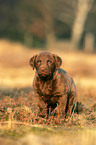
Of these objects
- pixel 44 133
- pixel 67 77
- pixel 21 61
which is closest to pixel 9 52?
pixel 21 61

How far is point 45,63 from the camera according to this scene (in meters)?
4.74

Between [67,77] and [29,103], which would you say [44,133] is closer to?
[67,77]

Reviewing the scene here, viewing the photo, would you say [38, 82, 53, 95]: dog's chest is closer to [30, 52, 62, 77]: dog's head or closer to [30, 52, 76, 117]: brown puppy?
[30, 52, 76, 117]: brown puppy

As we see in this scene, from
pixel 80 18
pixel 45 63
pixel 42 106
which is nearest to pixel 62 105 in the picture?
pixel 42 106

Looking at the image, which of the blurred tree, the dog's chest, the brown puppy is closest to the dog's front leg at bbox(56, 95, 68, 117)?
the brown puppy

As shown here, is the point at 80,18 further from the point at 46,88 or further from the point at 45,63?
the point at 45,63

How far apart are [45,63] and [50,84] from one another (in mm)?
472

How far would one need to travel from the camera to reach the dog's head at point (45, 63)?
Result: 4668 millimetres

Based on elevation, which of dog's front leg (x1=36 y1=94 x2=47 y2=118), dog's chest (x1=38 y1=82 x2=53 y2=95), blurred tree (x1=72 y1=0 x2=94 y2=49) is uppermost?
blurred tree (x1=72 y1=0 x2=94 y2=49)

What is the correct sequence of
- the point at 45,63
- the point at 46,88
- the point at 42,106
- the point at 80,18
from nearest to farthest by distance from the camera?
the point at 45,63, the point at 46,88, the point at 42,106, the point at 80,18

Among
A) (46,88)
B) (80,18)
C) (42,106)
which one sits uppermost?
(80,18)

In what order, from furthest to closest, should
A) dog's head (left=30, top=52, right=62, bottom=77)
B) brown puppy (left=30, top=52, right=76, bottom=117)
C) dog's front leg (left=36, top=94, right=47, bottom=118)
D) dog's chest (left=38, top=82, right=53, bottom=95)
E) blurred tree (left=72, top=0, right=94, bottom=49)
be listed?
blurred tree (left=72, top=0, right=94, bottom=49)
dog's front leg (left=36, top=94, right=47, bottom=118)
dog's chest (left=38, top=82, right=53, bottom=95)
brown puppy (left=30, top=52, right=76, bottom=117)
dog's head (left=30, top=52, right=62, bottom=77)

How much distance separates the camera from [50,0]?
28.3 meters

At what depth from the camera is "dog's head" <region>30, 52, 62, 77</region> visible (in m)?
4.67
